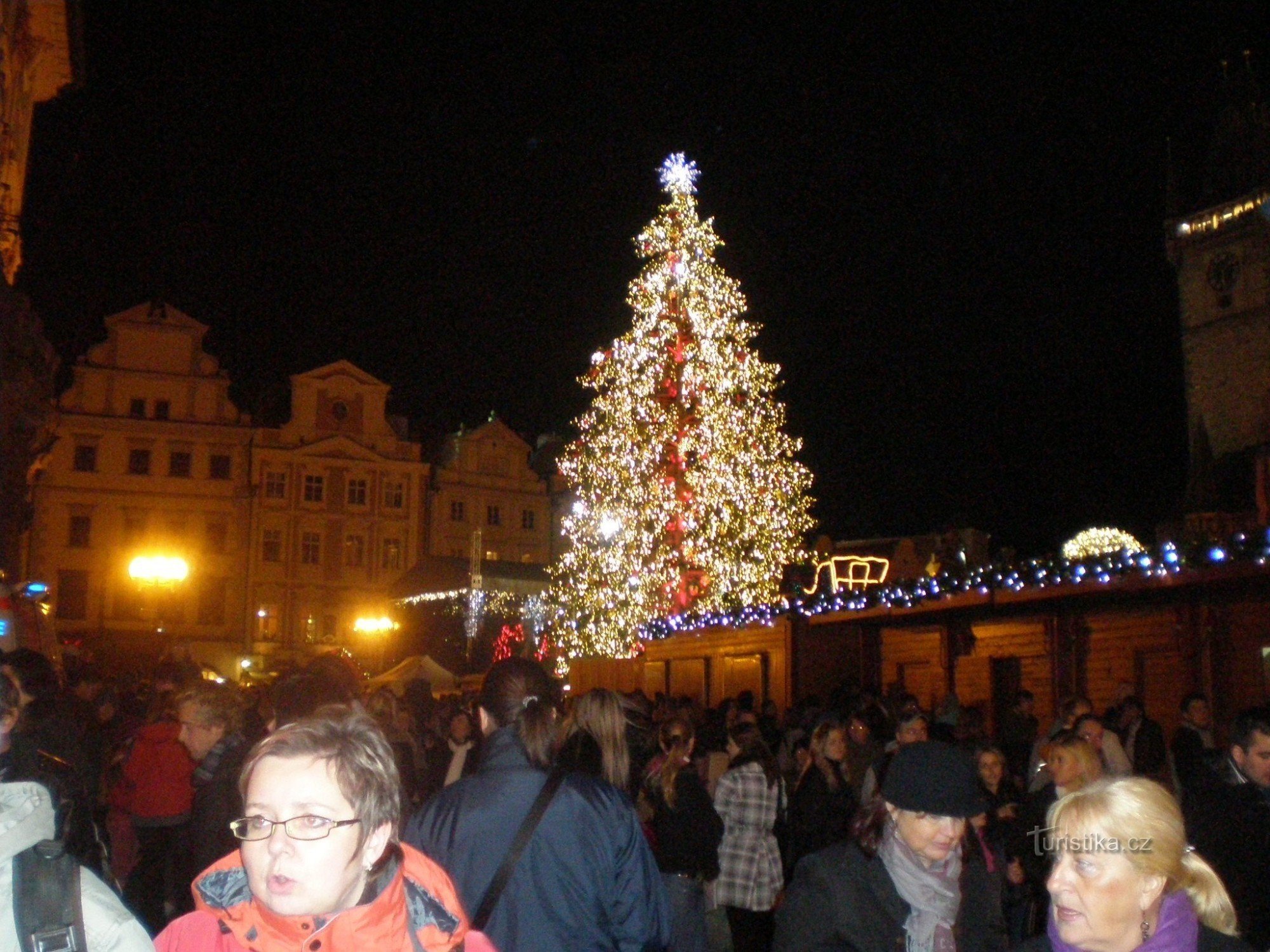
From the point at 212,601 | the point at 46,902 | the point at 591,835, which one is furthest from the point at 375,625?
the point at 46,902

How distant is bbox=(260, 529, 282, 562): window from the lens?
53.0 metres

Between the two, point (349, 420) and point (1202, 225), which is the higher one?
point (1202, 225)

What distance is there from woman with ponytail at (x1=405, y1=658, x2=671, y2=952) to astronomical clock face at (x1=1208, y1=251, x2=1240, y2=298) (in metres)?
60.0

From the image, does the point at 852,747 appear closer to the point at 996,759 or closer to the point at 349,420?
the point at 996,759

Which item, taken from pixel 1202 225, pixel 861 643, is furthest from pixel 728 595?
pixel 1202 225

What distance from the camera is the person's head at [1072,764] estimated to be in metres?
6.41

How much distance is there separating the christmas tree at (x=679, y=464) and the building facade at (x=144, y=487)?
2465 centimetres

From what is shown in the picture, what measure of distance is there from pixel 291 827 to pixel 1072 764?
4804mm

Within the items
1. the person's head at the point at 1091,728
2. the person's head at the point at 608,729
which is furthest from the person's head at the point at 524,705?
the person's head at the point at 1091,728

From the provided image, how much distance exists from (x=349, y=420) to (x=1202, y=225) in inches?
1561

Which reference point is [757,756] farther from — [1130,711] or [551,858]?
[1130,711]

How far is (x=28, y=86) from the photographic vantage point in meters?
28.3

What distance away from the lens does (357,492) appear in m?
54.5

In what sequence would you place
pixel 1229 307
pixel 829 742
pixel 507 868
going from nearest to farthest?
pixel 507 868, pixel 829 742, pixel 1229 307
